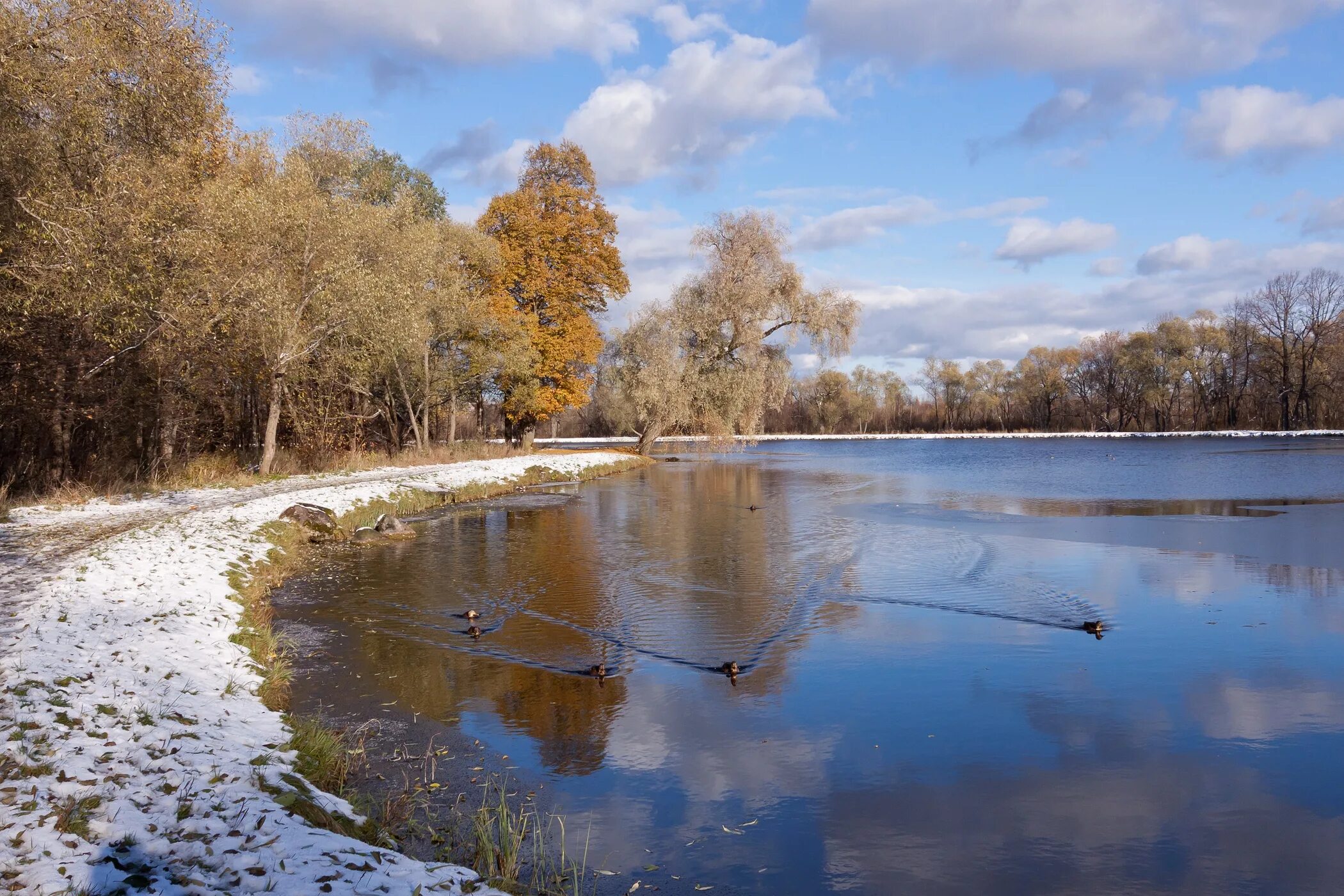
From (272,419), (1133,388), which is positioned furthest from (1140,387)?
(272,419)

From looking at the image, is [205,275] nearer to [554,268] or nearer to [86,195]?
[86,195]

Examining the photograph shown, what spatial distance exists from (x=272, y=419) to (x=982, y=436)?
10151cm

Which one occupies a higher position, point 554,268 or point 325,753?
point 554,268

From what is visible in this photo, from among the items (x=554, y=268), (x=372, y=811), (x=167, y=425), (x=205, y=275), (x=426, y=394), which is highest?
(x=554, y=268)

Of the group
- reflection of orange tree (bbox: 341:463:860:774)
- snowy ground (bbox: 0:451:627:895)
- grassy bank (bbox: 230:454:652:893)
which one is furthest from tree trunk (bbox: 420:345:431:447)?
grassy bank (bbox: 230:454:652:893)

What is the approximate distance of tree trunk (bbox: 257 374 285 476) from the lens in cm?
2488

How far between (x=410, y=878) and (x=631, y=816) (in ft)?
6.89

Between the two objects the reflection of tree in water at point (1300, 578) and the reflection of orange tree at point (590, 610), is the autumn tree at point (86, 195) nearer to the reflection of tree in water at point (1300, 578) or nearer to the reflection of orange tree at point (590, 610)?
the reflection of orange tree at point (590, 610)

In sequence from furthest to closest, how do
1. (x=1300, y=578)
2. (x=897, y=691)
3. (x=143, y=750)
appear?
(x=1300, y=578)
(x=897, y=691)
(x=143, y=750)

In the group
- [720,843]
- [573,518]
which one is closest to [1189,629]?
[720,843]

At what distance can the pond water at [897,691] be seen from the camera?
19.6 ft

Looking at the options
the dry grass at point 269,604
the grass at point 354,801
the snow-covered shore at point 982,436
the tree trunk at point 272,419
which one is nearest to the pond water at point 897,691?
the grass at point 354,801

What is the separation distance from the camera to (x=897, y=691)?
930cm

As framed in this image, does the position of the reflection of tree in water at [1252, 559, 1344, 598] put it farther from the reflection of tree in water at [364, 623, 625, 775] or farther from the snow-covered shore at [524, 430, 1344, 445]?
the snow-covered shore at [524, 430, 1344, 445]
